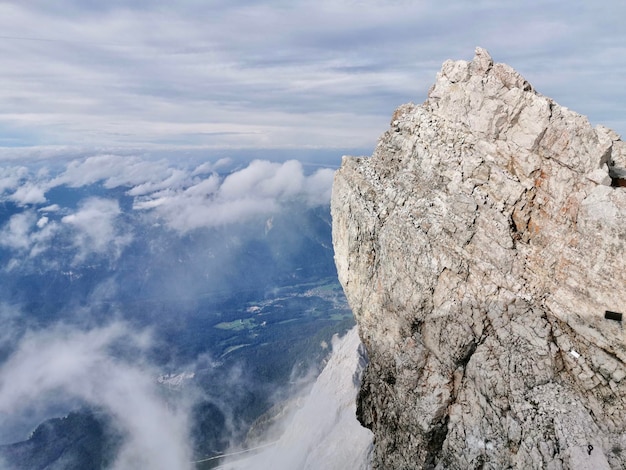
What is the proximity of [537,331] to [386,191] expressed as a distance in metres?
14.6

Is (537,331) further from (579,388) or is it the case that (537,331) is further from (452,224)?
(452,224)

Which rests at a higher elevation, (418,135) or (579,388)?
(418,135)

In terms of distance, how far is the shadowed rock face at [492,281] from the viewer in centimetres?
2472

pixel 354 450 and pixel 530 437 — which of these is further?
pixel 354 450

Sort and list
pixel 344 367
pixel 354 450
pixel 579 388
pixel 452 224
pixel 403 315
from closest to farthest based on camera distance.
Answer: 1. pixel 579 388
2. pixel 452 224
3. pixel 403 315
4. pixel 354 450
5. pixel 344 367

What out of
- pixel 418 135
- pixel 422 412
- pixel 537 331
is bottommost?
pixel 422 412

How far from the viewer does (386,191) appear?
35.1 meters

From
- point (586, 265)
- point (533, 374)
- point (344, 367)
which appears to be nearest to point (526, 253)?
point (586, 265)

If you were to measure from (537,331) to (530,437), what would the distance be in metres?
5.92

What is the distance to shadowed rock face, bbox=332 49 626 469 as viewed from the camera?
24719mm

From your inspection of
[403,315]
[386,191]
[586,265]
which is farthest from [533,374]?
[386,191]

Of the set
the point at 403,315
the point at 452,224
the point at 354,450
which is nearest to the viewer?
the point at 452,224

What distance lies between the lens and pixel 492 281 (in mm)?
28359

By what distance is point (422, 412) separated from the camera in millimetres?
30609
